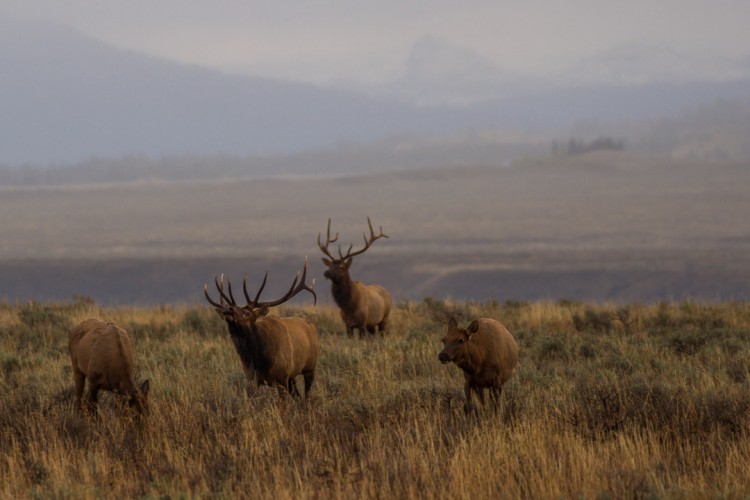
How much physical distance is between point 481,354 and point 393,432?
5.39 ft

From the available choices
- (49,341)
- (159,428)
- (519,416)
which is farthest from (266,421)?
(49,341)

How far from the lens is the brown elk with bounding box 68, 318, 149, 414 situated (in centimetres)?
1093

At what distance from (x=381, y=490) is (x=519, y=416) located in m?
2.91

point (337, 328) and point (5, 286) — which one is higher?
point (337, 328)

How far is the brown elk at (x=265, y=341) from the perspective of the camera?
11.3 meters

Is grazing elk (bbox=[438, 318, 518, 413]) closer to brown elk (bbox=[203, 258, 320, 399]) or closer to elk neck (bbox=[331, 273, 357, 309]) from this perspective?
brown elk (bbox=[203, 258, 320, 399])

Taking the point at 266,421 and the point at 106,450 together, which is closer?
the point at 106,450

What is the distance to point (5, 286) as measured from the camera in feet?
622

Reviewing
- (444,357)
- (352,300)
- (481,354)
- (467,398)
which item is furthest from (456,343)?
(352,300)

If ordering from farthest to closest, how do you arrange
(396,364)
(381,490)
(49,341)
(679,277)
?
1. (679,277)
2. (49,341)
3. (396,364)
4. (381,490)

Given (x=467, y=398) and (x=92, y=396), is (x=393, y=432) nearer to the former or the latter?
(x=467, y=398)

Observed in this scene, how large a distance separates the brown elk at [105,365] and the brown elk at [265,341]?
3.33 ft

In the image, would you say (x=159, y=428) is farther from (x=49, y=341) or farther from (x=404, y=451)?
(x=49, y=341)

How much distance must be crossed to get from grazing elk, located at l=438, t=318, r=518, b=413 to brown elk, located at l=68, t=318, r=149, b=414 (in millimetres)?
3057
